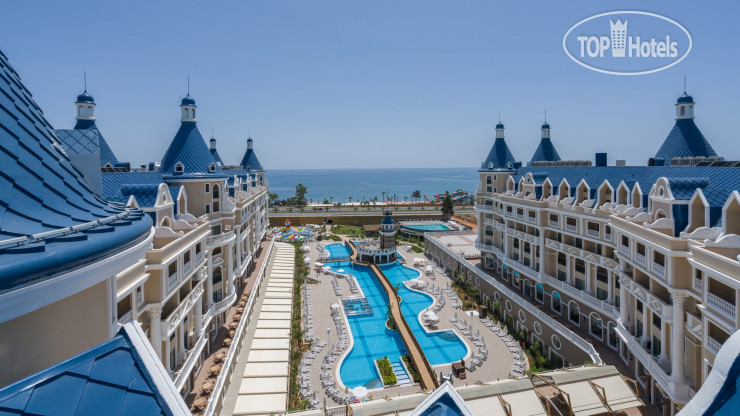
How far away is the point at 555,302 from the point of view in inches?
1252

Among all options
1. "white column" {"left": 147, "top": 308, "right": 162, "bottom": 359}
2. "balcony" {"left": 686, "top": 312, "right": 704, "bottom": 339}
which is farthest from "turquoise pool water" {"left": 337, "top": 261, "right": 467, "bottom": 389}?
"balcony" {"left": 686, "top": 312, "right": 704, "bottom": 339}

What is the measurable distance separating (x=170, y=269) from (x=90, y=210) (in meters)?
15.5

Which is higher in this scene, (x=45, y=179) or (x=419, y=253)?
(x=45, y=179)

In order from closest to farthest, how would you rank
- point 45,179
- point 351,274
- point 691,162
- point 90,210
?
point 45,179 < point 90,210 < point 691,162 < point 351,274

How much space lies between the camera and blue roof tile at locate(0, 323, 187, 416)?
3.27m

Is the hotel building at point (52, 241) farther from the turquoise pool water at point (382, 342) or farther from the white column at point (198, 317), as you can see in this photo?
the turquoise pool water at point (382, 342)

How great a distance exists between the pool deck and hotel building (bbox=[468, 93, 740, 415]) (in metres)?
3.51

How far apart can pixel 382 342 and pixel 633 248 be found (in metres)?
17.8

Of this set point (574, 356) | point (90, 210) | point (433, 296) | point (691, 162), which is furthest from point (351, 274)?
point (90, 210)

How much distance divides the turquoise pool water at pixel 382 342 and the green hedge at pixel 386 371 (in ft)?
1.46

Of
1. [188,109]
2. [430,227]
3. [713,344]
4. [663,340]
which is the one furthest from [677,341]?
[430,227]

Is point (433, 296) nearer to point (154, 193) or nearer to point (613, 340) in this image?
point (613, 340)

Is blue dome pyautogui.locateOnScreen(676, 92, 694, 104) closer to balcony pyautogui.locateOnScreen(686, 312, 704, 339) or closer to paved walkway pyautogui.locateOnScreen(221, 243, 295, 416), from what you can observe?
balcony pyautogui.locateOnScreen(686, 312, 704, 339)

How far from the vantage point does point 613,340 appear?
2597cm
